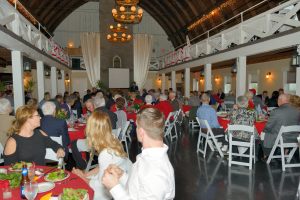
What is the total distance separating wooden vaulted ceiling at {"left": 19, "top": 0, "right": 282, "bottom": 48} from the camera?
10.9 metres

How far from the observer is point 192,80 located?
19812 mm

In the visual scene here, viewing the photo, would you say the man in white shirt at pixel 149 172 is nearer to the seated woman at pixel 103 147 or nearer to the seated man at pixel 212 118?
the seated woman at pixel 103 147

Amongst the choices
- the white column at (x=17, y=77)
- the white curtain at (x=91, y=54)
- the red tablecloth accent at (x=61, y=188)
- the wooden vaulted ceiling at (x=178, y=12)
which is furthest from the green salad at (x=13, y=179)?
the white curtain at (x=91, y=54)

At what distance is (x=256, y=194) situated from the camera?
335cm

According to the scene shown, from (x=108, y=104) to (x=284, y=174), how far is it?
554 centimetres

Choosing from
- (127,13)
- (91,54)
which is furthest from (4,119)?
(91,54)

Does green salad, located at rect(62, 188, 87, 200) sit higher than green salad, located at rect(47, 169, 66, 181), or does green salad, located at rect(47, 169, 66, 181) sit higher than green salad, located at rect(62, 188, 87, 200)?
green salad, located at rect(62, 188, 87, 200)

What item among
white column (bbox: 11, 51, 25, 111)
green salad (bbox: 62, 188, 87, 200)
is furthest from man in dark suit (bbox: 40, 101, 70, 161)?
white column (bbox: 11, 51, 25, 111)

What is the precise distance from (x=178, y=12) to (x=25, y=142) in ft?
49.2

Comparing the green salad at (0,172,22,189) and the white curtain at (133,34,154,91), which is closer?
→ the green salad at (0,172,22,189)

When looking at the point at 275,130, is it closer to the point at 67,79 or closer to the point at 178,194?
the point at 178,194

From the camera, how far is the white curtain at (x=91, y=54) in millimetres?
16297

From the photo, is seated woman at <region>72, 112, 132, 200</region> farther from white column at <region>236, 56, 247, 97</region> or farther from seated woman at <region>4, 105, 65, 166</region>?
white column at <region>236, 56, 247, 97</region>

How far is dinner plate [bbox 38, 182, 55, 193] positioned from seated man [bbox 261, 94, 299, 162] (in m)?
4.03
